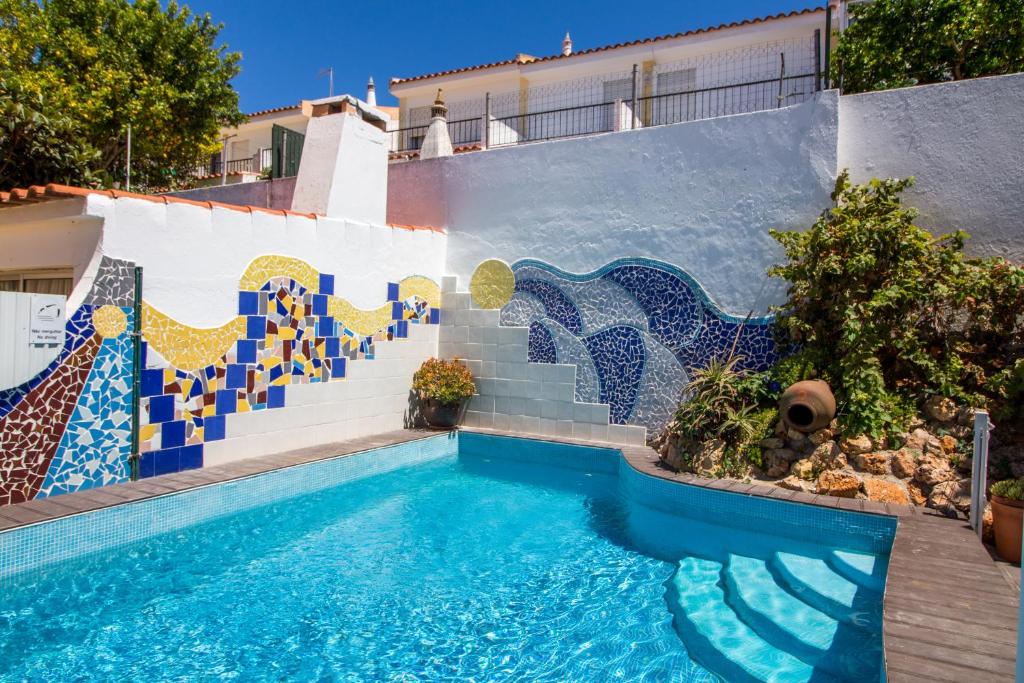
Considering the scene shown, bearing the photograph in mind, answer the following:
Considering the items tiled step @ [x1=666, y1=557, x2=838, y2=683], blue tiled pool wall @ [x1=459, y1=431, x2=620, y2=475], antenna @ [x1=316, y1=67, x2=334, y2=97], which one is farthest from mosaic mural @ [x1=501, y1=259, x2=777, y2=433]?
antenna @ [x1=316, y1=67, x2=334, y2=97]

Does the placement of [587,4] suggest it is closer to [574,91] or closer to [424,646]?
[574,91]

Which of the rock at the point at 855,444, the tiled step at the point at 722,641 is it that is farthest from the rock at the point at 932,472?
the tiled step at the point at 722,641

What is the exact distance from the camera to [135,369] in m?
6.55

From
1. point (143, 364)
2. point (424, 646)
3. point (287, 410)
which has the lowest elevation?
point (424, 646)

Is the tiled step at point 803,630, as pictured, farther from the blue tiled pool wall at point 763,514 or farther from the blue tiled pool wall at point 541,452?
the blue tiled pool wall at point 541,452

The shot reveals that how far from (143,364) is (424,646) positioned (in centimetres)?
424

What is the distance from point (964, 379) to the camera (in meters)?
6.99

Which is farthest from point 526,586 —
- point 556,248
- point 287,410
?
point 556,248

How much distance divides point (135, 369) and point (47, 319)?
945mm

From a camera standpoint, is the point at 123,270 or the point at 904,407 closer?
the point at 123,270

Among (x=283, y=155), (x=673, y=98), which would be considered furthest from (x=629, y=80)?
(x=283, y=155)

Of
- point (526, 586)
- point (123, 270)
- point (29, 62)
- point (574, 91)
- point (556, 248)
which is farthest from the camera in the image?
point (574, 91)

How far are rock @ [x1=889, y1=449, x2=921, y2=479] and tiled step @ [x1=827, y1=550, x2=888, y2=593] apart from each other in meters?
1.15

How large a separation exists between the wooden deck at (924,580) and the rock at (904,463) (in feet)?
1.74
